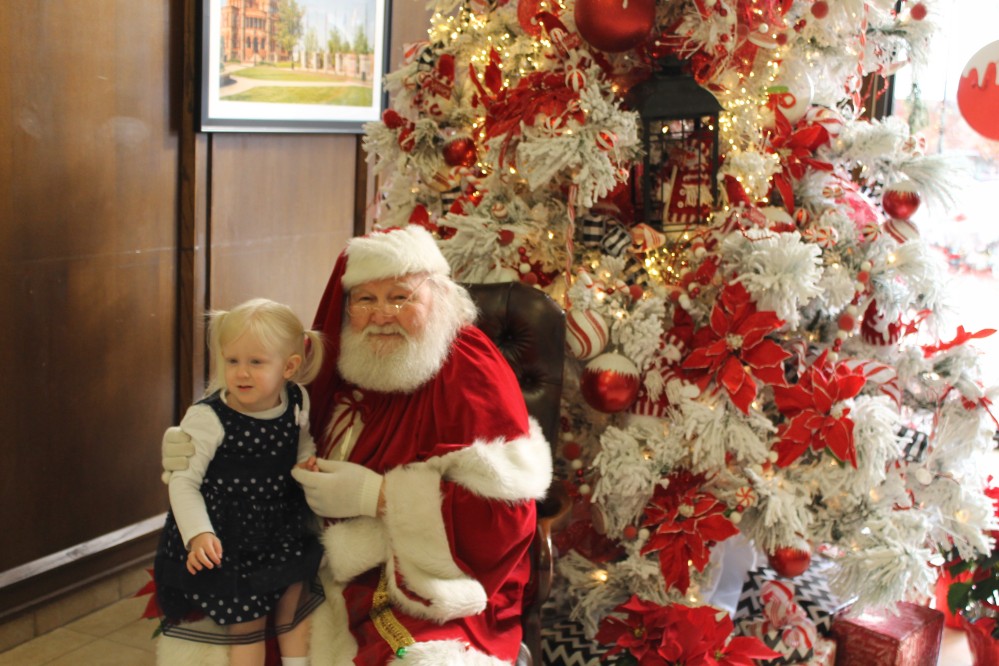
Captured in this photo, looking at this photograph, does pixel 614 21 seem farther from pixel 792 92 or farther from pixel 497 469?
pixel 497 469

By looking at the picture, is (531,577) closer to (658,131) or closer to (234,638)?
(234,638)

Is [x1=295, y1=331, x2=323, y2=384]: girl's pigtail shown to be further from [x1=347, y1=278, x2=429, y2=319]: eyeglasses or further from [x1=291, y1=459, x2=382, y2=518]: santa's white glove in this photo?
[x1=291, y1=459, x2=382, y2=518]: santa's white glove

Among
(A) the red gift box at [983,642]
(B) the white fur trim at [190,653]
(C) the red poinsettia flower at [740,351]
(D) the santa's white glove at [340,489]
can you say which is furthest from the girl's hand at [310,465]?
(A) the red gift box at [983,642]

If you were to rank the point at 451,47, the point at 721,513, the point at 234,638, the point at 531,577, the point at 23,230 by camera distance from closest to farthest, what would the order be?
1. the point at 234,638
2. the point at 531,577
3. the point at 721,513
4. the point at 23,230
5. the point at 451,47

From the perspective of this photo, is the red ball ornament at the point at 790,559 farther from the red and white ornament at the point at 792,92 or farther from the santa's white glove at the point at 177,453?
the santa's white glove at the point at 177,453

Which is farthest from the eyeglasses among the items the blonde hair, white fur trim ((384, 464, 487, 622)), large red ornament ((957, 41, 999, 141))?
large red ornament ((957, 41, 999, 141))

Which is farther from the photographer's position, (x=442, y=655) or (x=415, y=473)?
(x=415, y=473)

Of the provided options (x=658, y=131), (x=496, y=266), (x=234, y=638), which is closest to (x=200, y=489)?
(x=234, y=638)

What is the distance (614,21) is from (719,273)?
70 centimetres

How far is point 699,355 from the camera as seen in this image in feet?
8.61

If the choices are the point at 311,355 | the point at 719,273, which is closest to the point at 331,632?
the point at 311,355

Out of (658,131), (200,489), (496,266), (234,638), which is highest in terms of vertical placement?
(658,131)

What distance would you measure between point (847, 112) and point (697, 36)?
0.79 m

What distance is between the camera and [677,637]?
8.21ft
